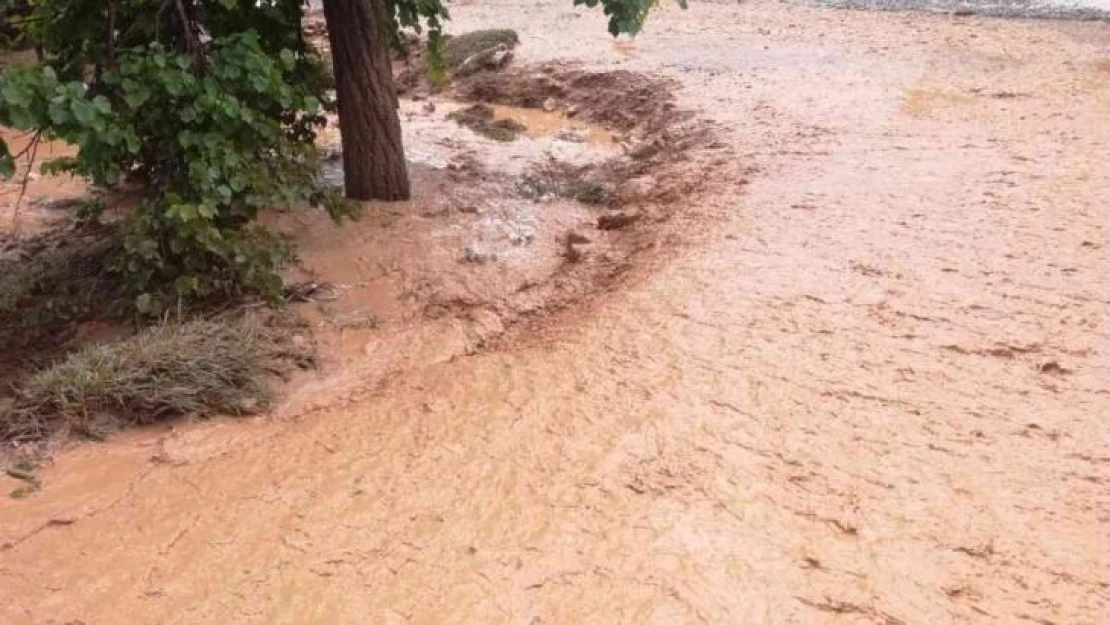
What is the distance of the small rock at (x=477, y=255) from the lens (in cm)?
515

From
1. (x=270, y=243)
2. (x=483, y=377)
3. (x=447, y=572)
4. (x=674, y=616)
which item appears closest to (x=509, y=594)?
(x=447, y=572)

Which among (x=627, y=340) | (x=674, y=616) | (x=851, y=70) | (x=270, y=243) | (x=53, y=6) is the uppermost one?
(x=53, y=6)

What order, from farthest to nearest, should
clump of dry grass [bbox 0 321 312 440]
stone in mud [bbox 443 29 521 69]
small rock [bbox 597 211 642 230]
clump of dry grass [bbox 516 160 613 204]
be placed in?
1. stone in mud [bbox 443 29 521 69]
2. clump of dry grass [bbox 516 160 613 204]
3. small rock [bbox 597 211 642 230]
4. clump of dry grass [bbox 0 321 312 440]

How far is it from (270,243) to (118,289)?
0.84m

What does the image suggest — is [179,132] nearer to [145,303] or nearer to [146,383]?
[145,303]

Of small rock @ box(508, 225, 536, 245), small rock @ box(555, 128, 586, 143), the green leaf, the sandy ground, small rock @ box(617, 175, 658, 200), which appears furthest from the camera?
small rock @ box(555, 128, 586, 143)

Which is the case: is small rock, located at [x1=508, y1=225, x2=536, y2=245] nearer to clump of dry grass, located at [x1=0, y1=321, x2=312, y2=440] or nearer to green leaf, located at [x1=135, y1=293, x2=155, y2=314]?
clump of dry grass, located at [x1=0, y1=321, x2=312, y2=440]

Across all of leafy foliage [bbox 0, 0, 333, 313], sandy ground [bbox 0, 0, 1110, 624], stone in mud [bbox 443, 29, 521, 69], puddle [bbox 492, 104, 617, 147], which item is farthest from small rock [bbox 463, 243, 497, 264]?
stone in mud [bbox 443, 29, 521, 69]

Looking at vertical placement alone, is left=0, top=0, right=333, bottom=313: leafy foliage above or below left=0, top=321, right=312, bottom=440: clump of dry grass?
above

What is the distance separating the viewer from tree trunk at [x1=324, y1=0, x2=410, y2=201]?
17.5ft

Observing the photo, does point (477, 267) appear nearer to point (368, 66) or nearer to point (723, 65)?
point (368, 66)

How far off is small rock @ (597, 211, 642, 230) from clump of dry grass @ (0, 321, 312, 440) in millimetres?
2655

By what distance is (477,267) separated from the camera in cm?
509

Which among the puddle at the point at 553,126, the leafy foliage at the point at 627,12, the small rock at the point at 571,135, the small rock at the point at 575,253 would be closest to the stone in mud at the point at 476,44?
the puddle at the point at 553,126
